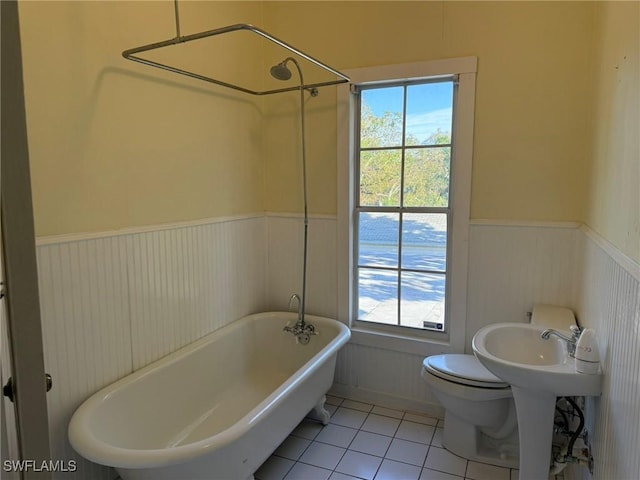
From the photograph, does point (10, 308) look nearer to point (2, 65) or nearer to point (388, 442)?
point (2, 65)

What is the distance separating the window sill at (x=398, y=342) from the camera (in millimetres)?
2568

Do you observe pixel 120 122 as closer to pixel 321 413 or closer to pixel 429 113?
pixel 429 113

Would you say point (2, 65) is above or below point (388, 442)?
above

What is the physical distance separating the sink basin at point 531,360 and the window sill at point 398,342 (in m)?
0.59

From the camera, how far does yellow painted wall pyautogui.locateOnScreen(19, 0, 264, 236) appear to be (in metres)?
1.58

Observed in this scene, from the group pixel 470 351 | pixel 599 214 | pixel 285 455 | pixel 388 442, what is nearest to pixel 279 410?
pixel 285 455

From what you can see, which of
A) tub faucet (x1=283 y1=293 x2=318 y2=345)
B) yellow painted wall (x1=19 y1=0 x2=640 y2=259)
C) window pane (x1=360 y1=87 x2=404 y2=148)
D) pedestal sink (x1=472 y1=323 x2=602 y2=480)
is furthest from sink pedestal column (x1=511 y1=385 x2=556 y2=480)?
window pane (x1=360 y1=87 x2=404 y2=148)

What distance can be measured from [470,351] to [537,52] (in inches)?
68.8

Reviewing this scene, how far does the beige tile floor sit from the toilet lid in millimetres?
454

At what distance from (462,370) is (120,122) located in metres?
2.12

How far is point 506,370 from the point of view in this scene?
5.07ft

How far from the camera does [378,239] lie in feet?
9.00

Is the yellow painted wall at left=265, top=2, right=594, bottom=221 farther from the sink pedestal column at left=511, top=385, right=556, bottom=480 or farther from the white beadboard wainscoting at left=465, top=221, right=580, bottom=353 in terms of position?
the sink pedestal column at left=511, top=385, right=556, bottom=480

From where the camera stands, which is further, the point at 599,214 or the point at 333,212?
the point at 333,212
